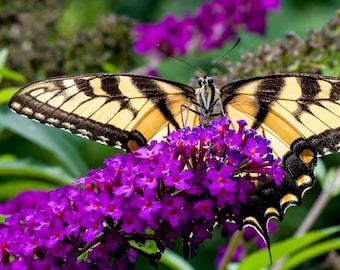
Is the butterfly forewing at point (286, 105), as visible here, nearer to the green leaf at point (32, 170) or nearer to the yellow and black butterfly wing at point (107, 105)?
the yellow and black butterfly wing at point (107, 105)

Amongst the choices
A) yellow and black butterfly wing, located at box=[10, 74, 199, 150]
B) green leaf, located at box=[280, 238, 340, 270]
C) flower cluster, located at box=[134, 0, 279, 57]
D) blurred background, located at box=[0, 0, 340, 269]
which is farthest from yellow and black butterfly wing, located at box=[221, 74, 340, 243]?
flower cluster, located at box=[134, 0, 279, 57]

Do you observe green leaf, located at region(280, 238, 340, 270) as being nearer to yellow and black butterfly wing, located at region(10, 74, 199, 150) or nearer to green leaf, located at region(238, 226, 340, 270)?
green leaf, located at region(238, 226, 340, 270)

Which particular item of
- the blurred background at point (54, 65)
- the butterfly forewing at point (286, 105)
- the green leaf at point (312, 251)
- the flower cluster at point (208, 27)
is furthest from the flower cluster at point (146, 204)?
the flower cluster at point (208, 27)

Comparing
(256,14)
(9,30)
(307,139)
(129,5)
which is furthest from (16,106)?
(129,5)

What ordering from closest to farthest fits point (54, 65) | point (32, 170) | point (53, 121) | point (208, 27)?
point (53, 121)
point (32, 170)
point (54, 65)
point (208, 27)

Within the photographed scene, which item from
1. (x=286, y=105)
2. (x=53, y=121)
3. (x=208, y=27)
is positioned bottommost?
(x=53, y=121)

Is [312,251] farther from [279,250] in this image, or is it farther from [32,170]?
[32,170]

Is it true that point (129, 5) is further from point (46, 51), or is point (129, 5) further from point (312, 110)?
point (312, 110)

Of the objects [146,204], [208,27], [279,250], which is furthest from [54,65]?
[146,204]
